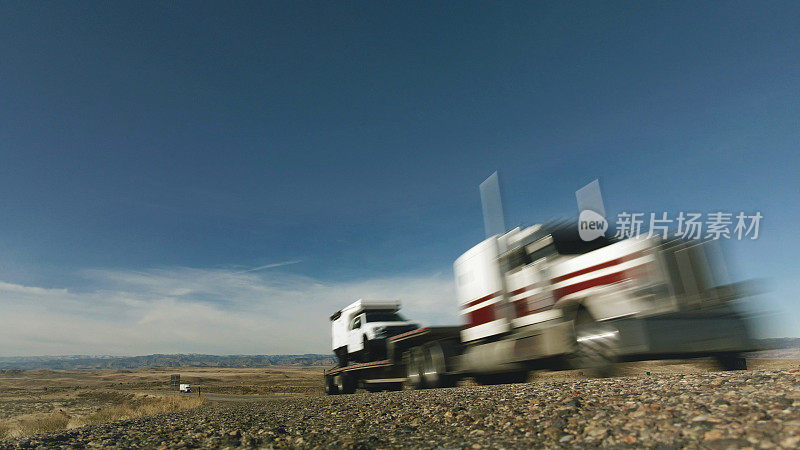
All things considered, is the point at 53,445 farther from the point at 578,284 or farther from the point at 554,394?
the point at 578,284

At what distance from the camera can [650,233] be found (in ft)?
30.7

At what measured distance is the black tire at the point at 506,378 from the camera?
13969 millimetres

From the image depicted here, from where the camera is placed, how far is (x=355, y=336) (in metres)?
19.4

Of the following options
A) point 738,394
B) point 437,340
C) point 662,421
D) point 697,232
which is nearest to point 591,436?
point 662,421

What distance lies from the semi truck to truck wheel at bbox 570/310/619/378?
2cm

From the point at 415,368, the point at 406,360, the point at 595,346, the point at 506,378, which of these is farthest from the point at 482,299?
the point at 406,360

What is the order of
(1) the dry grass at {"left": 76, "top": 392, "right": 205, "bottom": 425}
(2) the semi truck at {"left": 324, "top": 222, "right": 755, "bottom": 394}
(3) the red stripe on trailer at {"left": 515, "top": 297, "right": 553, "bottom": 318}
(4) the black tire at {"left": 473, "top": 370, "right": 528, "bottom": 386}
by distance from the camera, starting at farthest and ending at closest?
1. (1) the dry grass at {"left": 76, "top": 392, "right": 205, "bottom": 425}
2. (4) the black tire at {"left": 473, "top": 370, "right": 528, "bottom": 386}
3. (3) the red stripe on trailer at {"left": 515, "top": 297, "right": 553, "bottom": 318}
4. (2) the semi truck at {"left": 324, "top": 222, "right": 755, "bottom": 394}

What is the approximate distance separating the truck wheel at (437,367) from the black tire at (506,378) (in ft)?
4.70

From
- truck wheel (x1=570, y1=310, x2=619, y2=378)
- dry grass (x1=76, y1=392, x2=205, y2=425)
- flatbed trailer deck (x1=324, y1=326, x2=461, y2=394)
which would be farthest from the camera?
dry grass (x1=76, y1=392, x2=205, y2=425)

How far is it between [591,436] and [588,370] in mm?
6150

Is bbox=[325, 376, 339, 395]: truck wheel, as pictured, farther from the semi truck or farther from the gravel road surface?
the gravel road surface

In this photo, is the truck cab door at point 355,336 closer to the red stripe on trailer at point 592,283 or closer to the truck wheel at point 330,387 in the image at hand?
the truck wheel at point 330,387

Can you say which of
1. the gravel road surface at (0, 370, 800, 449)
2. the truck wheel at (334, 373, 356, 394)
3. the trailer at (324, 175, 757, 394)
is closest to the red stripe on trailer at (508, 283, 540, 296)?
the trailer at (324, 175, 757, 394)

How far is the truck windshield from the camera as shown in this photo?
62.3ft
